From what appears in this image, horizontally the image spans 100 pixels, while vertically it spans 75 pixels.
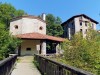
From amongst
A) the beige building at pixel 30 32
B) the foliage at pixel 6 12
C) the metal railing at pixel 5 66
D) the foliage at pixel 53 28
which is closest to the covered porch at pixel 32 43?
the beige building at pixel 30 32

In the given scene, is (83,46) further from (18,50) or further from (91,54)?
(18,50)

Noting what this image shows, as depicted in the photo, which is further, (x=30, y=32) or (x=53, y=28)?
(x=53, y=28)

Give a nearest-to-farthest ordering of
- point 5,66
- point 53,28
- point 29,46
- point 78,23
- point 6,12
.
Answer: point 5,66 < point 29,46 < point 78,23 < point 6,12 < point 53,28

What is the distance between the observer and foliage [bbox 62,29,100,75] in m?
16.8

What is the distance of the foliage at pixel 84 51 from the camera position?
55.0 ft

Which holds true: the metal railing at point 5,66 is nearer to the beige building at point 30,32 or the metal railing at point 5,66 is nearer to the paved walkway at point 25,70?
the paved walkway at point 25,70

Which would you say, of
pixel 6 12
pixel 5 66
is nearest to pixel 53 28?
pixel 6 12

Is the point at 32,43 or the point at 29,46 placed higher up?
the point at 32,43

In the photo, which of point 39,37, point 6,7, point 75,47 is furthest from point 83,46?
point 6,7

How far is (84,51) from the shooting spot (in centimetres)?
1769

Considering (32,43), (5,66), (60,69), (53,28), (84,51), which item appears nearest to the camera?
(60,69)

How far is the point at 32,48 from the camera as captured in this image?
3906 cm

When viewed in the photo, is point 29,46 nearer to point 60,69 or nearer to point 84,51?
point 84,51

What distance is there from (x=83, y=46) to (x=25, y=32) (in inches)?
929
